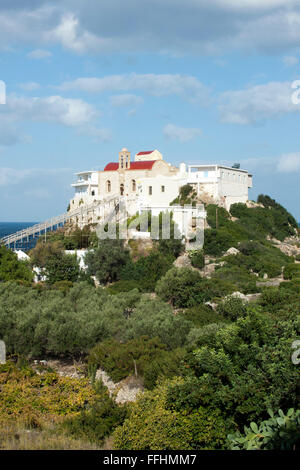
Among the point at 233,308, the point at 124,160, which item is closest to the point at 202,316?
the point at 233,308

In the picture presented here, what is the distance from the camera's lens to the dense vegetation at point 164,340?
13635mm

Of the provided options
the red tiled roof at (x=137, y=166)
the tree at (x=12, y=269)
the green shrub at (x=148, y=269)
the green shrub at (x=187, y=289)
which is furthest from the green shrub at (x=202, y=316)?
the red tiled roof at (x=137, y=166)

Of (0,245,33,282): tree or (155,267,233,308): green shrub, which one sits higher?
(0,245,33,282): tree

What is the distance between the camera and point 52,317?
2545 cm

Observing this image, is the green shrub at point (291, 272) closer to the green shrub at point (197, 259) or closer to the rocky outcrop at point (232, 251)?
the rocky outcrop at point (232, 251)

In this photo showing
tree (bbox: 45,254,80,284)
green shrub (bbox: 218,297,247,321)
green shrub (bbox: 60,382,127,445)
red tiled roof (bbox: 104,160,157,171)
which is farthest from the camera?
red tiled roof (bbox: 104,160,157,171)

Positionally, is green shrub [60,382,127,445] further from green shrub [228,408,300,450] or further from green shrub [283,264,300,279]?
green shrub [283,264,300,279]

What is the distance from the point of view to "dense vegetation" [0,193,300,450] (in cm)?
1364

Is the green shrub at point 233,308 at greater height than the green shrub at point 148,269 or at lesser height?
lesser

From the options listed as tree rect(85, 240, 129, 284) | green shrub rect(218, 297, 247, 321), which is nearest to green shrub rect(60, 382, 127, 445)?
green shrub rect(218, 297, 247, 321)

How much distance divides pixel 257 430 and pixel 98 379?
10.1m

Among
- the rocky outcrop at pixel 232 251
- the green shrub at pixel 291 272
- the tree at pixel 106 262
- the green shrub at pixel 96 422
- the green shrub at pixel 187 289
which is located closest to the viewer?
the green shrub at pixel 96 422
